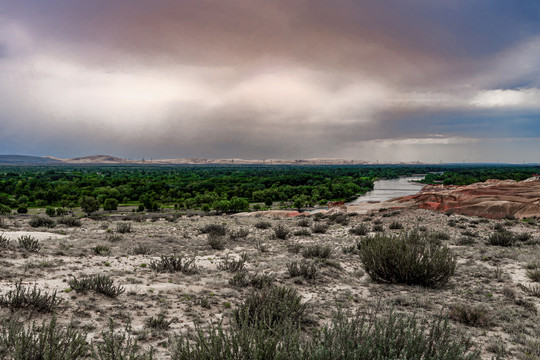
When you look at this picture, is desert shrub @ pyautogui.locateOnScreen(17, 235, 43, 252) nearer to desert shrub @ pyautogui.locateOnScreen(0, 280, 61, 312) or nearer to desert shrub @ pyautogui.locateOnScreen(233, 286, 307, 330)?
desert shrub @ pyautogui.locateOnScreen(0, 280, 61, 312)

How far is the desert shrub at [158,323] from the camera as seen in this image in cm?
473

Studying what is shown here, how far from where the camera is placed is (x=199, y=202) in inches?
2630

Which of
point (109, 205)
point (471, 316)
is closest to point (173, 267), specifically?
point (471, 316)

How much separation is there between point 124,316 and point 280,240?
10.0 metres

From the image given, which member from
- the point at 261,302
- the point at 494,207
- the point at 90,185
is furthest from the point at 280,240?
the point at 90,185

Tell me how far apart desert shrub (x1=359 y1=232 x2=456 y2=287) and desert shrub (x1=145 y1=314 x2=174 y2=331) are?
5431mm

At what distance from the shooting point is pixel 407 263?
723cm

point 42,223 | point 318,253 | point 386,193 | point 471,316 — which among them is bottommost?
point 386,193

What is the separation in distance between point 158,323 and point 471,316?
18.5ft

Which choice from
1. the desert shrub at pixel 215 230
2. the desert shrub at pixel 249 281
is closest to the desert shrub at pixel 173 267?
the desert shrub at pixel 249 281

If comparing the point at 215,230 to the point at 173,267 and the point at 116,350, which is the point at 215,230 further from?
the point at 116,350

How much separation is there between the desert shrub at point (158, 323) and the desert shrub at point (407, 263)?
17.8 ft

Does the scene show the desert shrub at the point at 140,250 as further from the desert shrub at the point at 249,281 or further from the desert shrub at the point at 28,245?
the desert shrub at the point at 249,281

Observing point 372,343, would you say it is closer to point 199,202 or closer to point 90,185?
point 199,202
